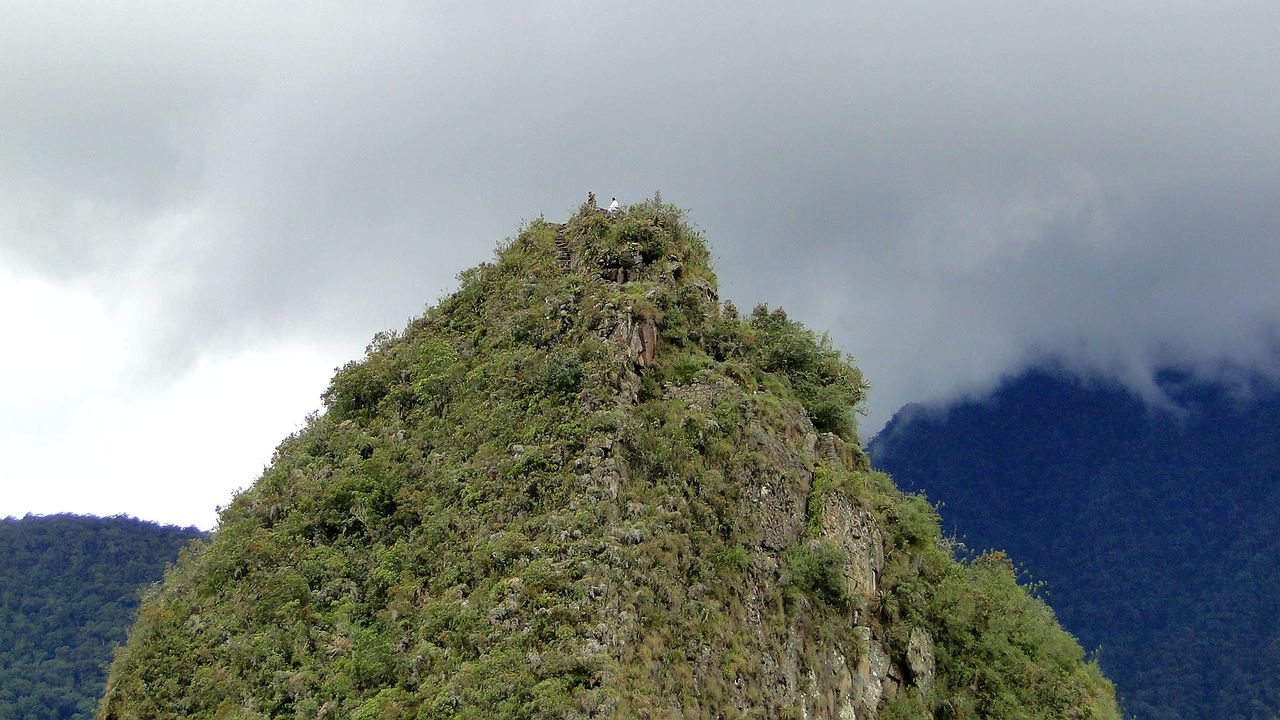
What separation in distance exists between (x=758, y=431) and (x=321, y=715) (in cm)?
1220

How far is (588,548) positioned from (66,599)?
95623 mm

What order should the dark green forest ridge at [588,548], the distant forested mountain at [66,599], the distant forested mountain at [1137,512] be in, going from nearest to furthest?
the dark green forest ridge at [588,548]
the distant forested mountain at [1137,512]
the distant forested mountain at [66,599]

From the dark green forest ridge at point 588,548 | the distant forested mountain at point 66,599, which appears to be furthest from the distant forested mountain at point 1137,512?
the distant forested mountain at point 66,599

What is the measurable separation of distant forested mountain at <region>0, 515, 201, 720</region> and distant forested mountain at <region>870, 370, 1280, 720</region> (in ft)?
245

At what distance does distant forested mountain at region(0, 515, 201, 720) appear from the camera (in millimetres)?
82188

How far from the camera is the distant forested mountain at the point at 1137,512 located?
228 feet

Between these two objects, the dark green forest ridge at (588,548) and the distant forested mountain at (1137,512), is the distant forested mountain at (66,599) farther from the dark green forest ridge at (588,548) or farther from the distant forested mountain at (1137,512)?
the distant forested mountain at (1137,512)

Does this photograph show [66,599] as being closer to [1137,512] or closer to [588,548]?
[588,548]

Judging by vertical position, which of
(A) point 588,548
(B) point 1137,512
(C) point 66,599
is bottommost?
(A) point 588,548

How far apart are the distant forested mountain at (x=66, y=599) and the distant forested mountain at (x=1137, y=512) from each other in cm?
7481

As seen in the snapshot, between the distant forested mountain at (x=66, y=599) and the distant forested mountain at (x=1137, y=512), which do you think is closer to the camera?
the distant forested mountain at (x=1137, y=512)

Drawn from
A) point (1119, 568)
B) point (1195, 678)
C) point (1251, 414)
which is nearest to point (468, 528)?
point (1195, 678)

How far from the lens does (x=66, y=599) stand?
95.2m

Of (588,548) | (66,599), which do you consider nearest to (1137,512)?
(588,548)
